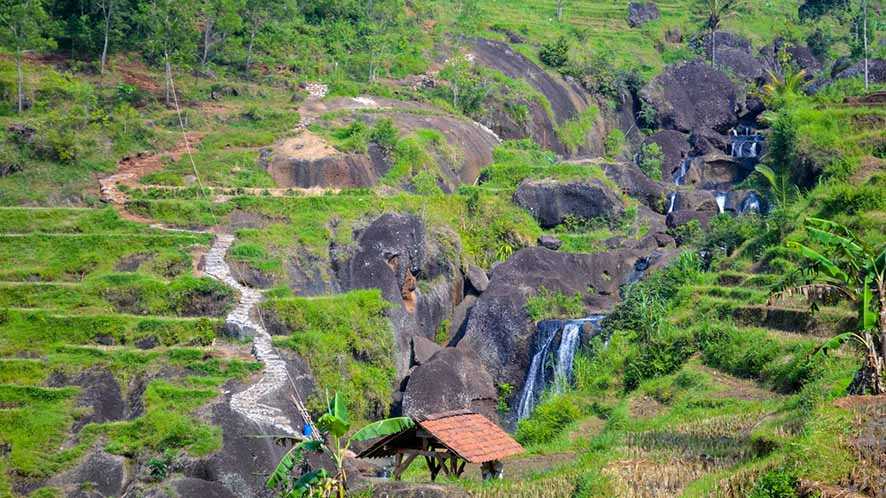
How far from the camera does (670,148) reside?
215 ft

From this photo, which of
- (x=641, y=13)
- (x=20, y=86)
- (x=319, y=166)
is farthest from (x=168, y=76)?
(x=641, y=13)

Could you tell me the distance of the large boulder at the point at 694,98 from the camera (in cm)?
6938

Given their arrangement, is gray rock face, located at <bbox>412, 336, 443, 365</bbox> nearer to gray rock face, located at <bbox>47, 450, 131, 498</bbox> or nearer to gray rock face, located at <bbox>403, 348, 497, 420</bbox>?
gray rock face, located at <bbox>403, 348, 497, 420</bbox>

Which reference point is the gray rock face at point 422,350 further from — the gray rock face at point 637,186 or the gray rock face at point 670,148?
the gray rock face at point 670,148

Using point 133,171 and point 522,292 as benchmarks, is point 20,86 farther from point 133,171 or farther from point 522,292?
point 522,292

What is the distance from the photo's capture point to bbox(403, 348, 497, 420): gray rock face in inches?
1570

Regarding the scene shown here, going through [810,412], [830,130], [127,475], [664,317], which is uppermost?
[830,130]

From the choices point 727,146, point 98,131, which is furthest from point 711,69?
point 98,131

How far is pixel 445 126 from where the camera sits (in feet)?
187

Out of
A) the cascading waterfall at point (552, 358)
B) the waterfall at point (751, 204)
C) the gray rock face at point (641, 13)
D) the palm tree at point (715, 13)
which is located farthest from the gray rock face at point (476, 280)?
the gray rock face at point (641, 13)

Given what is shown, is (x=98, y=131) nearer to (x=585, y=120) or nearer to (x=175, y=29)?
(x=175, y=29)

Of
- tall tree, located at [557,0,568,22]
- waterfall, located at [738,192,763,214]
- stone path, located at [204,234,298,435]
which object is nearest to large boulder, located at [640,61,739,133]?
tall tree, located at [557,0,568,22]

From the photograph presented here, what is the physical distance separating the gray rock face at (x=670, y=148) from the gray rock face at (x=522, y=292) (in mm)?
15466

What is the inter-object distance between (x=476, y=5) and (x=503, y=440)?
56.4 metres
